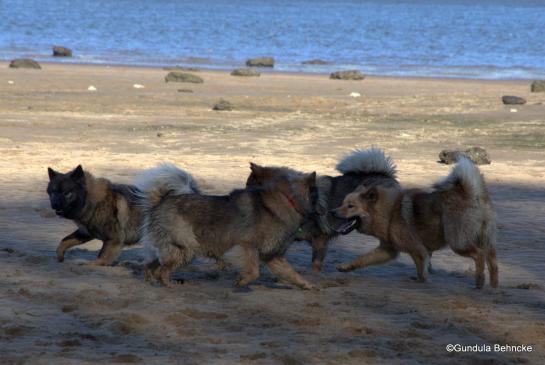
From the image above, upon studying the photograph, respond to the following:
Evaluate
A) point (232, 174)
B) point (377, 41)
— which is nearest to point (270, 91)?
point (232, 174)

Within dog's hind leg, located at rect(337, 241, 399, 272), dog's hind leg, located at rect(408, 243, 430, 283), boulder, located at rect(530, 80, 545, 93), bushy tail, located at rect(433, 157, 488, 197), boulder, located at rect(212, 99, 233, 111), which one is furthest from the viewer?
boulder, located at rect(530, 80, 545, 93)

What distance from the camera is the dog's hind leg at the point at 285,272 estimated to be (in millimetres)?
7973

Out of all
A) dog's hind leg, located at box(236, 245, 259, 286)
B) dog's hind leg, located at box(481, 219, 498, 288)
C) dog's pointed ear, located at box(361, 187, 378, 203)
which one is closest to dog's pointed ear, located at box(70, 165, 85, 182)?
dog's hind leg, located at box(236, 245, 259, 286)

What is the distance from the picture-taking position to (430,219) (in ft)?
27.7

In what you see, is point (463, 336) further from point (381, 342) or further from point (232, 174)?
point (232, 174)

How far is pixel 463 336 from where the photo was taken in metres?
6.69

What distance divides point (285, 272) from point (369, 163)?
155 centimetres

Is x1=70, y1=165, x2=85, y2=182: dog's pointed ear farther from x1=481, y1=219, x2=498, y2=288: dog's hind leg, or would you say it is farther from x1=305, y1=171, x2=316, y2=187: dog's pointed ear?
x1=481, y1=219, x2=498, y2=288: dog's hind leg

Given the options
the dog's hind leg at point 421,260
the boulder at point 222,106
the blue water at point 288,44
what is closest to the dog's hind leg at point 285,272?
the dog's hind leg at point 421,260

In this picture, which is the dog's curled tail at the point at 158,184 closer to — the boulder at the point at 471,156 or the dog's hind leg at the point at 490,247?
the dog's hind leg at the point at 490,247

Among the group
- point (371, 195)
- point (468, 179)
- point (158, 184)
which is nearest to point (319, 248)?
point (371, 195)

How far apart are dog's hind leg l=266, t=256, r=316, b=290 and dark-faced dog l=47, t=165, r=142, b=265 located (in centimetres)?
135

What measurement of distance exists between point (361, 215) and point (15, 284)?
9.43 feet

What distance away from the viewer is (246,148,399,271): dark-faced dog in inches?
352
